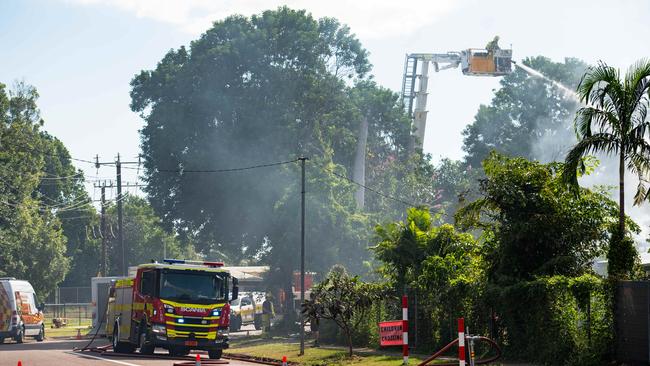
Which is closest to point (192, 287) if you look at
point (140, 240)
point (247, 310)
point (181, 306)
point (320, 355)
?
point (181, 306)

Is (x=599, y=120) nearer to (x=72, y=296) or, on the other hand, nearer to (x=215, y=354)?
(x=215, y=354)

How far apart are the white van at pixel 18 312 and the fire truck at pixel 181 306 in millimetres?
16762

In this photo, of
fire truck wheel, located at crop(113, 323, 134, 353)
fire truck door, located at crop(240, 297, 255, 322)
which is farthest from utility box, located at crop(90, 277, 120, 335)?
fire truck wheel, located at crop(113, 323, 134, 353)

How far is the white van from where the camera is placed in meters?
50.0

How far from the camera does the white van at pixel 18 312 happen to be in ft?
164

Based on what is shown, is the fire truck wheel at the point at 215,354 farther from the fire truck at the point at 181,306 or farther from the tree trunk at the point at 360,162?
the tree trunk at the point at 360,162

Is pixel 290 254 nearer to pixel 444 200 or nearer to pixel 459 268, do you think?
pixel 459 268

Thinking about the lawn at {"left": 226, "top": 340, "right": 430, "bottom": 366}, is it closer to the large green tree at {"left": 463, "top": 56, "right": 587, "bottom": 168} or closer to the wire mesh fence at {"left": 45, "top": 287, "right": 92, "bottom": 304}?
the large green tree at {"left": 463, "top": 56, "right": 587, "bottom": 168}

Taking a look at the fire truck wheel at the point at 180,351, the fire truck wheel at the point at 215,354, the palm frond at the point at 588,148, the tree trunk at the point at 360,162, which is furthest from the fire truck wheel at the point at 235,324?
the palm frond at the point at 588,148

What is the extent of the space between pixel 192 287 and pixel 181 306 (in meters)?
0.79

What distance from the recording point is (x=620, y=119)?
25156 mm

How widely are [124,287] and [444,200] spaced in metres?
65.1

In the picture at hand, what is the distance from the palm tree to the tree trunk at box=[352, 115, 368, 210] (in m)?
46.3

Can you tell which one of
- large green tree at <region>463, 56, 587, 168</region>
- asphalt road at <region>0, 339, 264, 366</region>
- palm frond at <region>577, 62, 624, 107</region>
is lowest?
asphalt road at <region>0, 339, 264, 366</region>
